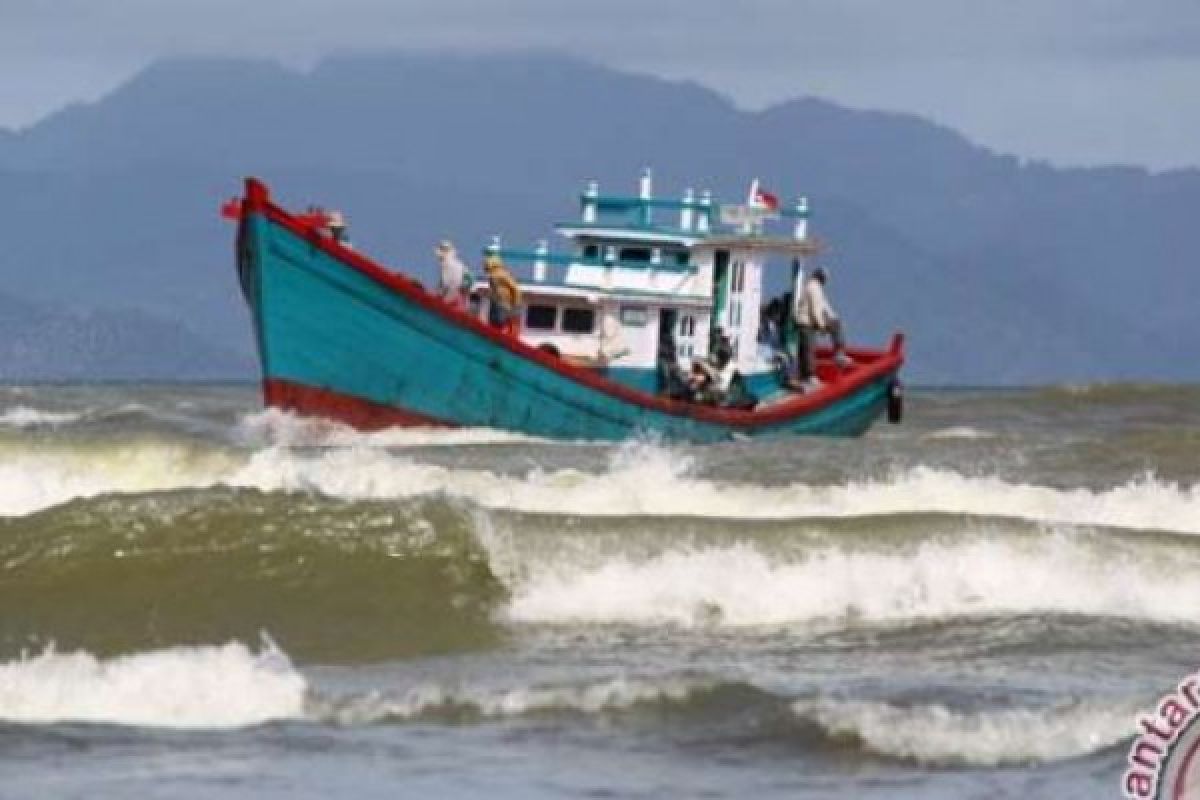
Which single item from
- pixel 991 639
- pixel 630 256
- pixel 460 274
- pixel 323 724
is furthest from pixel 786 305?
pixel 323 724

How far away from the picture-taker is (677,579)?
21.8 meters

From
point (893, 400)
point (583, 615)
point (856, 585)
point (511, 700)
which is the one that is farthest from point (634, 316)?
point (511, 700)

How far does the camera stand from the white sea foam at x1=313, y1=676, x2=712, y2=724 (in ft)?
52.9

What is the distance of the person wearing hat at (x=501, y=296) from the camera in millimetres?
34375

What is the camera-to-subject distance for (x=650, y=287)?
3566 cm

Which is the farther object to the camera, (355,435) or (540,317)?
(540,317)

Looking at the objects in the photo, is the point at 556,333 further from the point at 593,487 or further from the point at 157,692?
the point at 157,692

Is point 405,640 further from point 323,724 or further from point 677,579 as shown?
point 323,724

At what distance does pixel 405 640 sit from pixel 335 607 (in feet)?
3.49

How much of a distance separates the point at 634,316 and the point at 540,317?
96 cm

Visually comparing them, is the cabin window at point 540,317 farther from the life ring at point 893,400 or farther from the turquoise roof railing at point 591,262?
the life ring at point 893,400

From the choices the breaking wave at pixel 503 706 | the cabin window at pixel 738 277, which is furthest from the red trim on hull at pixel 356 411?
the breaking wave at pixel 503 706

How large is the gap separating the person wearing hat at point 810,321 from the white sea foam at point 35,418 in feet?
38.7

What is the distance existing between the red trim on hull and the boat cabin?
1.68m
